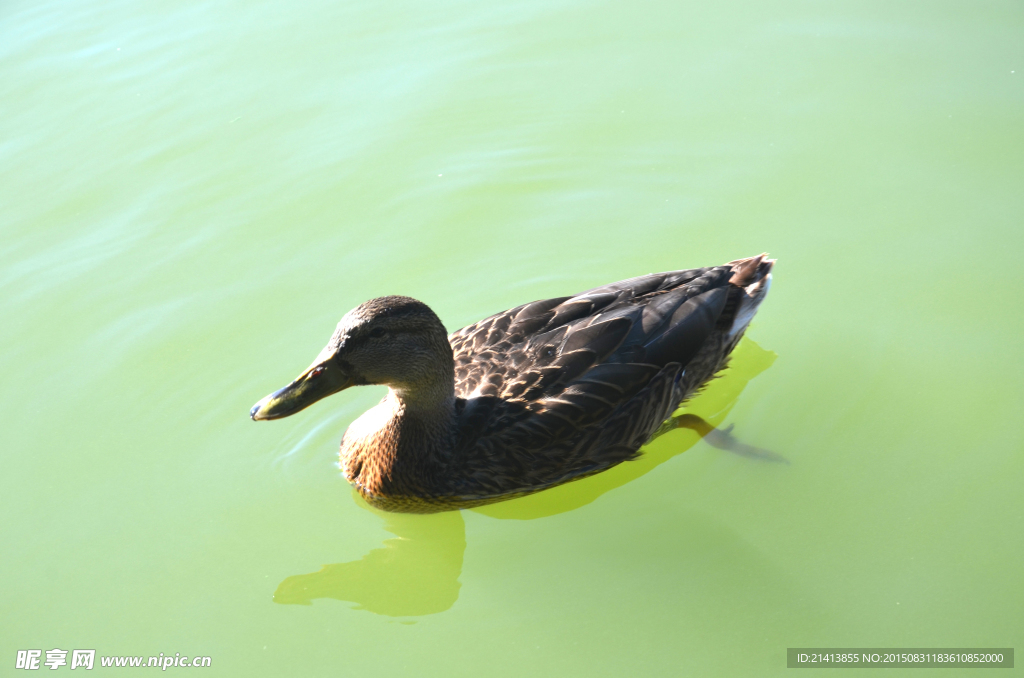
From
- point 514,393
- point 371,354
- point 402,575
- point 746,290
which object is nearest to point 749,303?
point 746,290

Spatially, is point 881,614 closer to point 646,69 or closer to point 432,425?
point 432,425

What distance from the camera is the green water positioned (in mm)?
4426

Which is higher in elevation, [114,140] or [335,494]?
[114,140]

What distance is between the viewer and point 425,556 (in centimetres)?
477

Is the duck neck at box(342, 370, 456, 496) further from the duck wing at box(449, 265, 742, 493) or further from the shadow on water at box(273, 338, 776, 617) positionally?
the shadow on water at box(273, 338, 776, 617)

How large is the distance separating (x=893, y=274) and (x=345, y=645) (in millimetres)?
4251

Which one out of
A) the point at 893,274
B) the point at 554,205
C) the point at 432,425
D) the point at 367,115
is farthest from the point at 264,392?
the point at 893,274

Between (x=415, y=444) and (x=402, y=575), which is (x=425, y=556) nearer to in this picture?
(x=402, y=575)

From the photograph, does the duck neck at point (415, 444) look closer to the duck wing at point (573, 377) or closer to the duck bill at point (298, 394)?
the duck wing at point (573, 377)

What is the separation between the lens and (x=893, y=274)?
6.07m

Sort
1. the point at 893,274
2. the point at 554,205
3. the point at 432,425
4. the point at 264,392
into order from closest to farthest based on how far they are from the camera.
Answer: the point at 432,425 → the point at 264,392 → the point at 893,274 → the point at 554,205

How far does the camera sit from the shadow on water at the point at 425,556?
14.9 feet

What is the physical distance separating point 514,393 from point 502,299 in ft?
4.84

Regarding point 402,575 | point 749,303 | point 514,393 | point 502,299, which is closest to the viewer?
point 402,575
